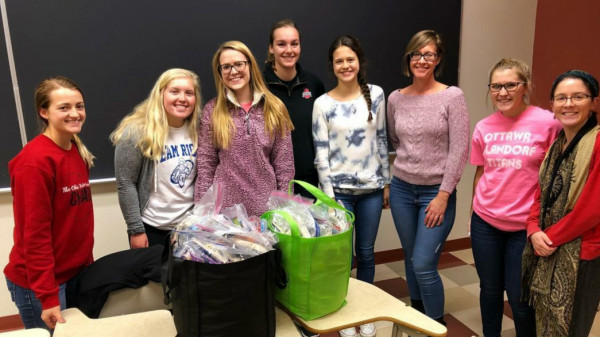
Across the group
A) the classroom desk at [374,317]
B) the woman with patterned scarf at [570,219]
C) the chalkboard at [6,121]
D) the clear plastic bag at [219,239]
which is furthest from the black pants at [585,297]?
the chalkboard at [6,121]

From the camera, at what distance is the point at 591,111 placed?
1.64m

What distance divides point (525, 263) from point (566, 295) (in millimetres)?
189

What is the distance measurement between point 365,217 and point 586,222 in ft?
3.06

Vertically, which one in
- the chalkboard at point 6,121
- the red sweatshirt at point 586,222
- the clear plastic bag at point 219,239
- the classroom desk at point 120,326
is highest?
the chalkboard at point 6,121

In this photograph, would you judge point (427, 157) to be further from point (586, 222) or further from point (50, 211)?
point (50, 211)

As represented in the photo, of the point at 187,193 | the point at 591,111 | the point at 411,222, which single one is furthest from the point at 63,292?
the point at 591,111

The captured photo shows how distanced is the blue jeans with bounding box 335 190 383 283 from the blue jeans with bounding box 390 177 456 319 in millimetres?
96

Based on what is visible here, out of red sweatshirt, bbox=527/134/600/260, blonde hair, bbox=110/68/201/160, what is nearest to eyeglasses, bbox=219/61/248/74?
blonde hair, bbox=110/68/201/160

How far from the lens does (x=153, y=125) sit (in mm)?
1828

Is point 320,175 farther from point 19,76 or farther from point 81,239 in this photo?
point 19,76

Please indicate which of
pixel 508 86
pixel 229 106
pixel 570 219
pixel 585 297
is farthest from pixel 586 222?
pixel 229 106

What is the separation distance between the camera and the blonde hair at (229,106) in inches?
73.7

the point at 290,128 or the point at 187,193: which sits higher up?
the point at 290,128

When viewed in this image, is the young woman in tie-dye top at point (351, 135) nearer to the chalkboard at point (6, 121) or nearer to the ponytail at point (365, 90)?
the ponytail at point (365, 90)
